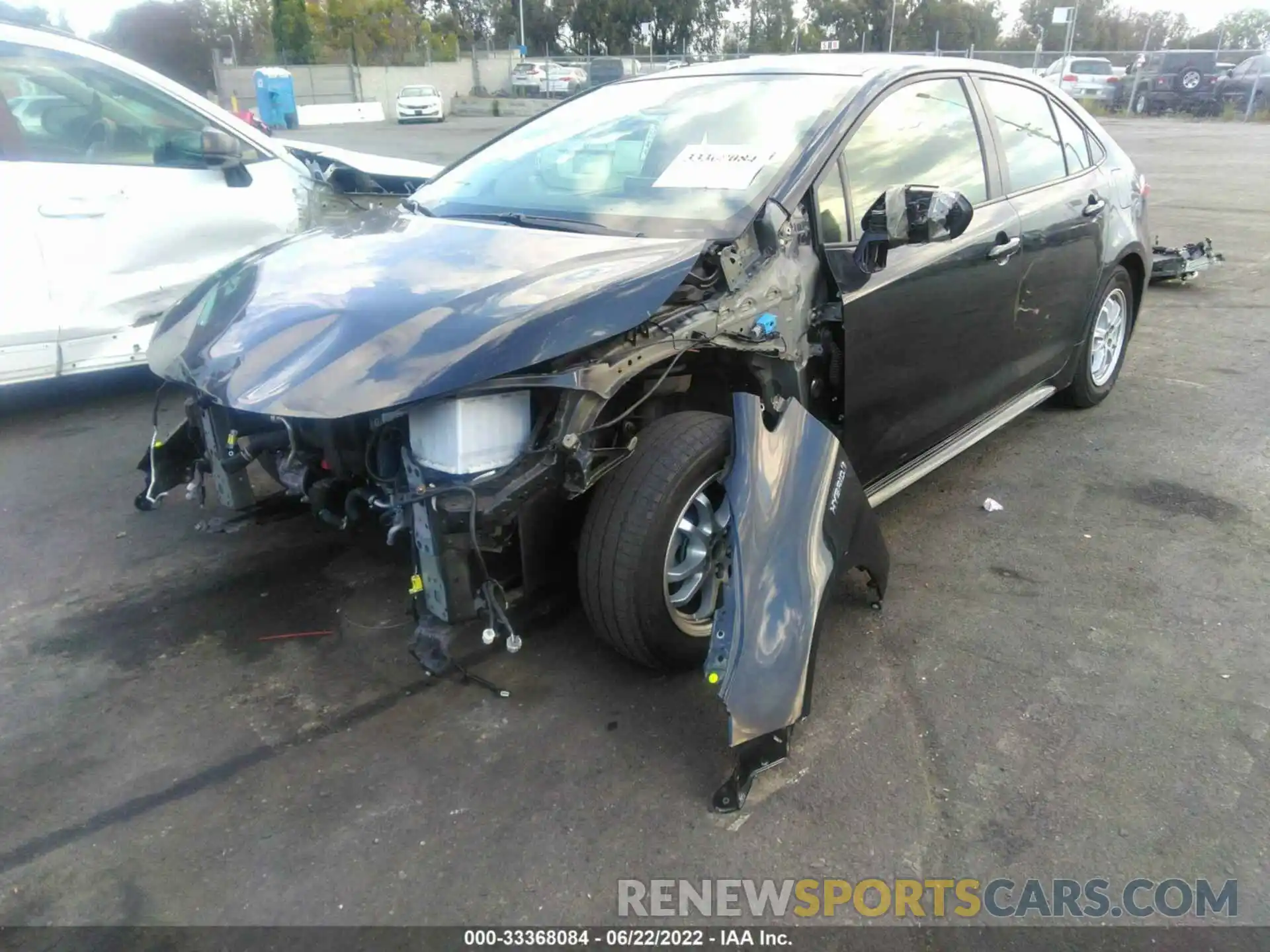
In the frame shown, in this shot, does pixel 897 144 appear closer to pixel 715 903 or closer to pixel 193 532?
pixel 715 903

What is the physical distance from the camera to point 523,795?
8.08ft

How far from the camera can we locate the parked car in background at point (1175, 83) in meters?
28.0

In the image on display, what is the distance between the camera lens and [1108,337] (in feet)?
16.8

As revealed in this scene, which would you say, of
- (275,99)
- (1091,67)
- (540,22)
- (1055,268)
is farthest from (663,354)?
(540,22)

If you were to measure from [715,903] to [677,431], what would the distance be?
1278 mm

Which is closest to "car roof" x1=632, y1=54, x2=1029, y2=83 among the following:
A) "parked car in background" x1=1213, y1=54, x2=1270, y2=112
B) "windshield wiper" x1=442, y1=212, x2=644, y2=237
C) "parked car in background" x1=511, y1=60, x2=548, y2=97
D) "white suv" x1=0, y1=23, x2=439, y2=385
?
"windshield wiper" x1=442, y1=212, x2=644, y2=237

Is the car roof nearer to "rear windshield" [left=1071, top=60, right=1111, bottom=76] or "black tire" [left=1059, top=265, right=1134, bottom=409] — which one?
"black tire" [left=1059, top=265, right=1134, bottom=409]

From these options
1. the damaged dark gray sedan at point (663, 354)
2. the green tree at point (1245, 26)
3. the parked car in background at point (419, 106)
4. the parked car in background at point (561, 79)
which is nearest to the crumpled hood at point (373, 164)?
the damaged dark gray sedan at point (663, 354)

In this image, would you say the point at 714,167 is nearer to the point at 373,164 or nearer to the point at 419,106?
the point at 373,164

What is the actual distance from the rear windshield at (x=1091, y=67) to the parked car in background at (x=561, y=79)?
17104mm

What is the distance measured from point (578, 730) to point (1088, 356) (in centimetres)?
360

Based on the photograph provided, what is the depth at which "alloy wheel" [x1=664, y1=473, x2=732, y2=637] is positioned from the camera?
286 cm

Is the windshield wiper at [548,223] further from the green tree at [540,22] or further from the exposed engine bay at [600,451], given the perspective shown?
the green tree at [540,22]

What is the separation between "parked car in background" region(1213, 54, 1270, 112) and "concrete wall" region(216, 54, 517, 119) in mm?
27189
